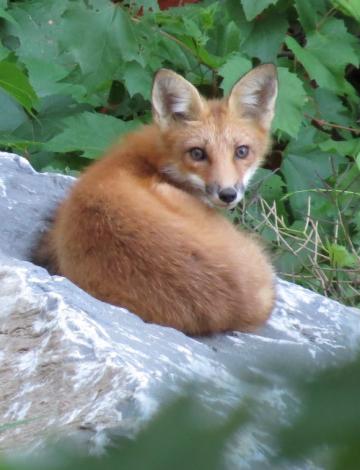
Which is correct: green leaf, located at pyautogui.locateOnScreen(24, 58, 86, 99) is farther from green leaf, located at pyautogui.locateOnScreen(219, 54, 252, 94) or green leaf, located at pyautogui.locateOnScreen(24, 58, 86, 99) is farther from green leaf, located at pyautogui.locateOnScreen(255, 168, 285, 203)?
green leaf, located at pyautogui.locateOnScreen(255, 168, 285, 203)

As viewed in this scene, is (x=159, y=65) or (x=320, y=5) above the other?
(x=320, y=5)

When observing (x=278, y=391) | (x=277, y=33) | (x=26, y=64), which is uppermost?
(x=278, y=391)

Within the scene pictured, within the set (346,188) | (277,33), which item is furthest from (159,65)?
(346,188)

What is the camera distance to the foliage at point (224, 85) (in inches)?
225

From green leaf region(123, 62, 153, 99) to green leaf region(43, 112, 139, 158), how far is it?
227mm

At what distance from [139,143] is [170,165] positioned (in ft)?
0.59

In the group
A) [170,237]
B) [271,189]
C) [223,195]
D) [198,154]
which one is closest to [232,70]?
[271,189]

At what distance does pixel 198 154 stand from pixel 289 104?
162 cm

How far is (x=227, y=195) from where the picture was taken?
14.1 feet

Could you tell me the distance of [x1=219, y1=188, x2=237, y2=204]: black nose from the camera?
4305 millimetres

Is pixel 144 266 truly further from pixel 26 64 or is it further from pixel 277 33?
pixel 277 33

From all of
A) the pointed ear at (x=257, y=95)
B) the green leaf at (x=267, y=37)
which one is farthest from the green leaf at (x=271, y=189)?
the pointed ear at (x=257, y=95)

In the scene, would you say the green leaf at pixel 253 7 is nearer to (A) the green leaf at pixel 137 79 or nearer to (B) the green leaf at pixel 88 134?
(A) the green leaf at pixel 137 79

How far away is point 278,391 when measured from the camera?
25.8 inches
